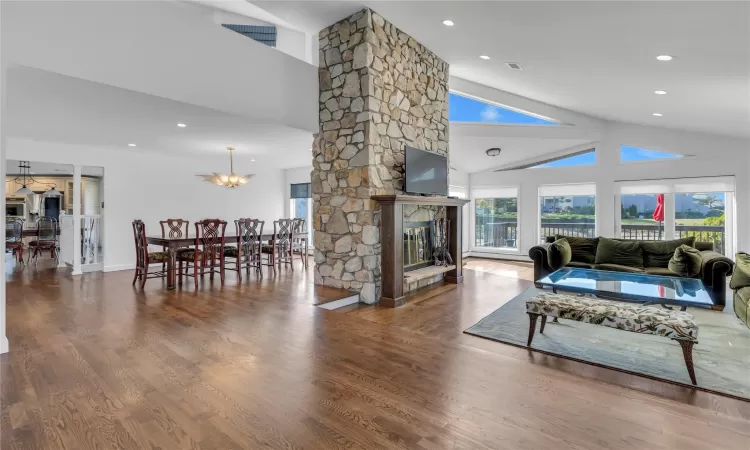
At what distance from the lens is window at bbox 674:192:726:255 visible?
23.7 feet

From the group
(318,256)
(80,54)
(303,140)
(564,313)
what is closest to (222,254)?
(318,256)

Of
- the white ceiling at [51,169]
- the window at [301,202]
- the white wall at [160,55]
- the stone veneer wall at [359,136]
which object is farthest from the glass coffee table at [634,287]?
the white ceiling at [51,169]

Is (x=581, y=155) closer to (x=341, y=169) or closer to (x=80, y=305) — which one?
(x=341, y=169)

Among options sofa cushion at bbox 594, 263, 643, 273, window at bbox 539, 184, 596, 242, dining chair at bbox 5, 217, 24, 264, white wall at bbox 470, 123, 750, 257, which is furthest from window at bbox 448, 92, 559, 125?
dining chair at bbox 5, 217, 24, 264

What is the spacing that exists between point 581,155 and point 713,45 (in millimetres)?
5493

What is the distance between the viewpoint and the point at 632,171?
794cm

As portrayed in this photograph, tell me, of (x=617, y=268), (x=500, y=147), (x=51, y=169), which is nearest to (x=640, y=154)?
(x=500, y=147)

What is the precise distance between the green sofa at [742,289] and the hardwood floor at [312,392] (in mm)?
2093

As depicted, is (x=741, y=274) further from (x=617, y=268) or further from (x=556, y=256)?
(x=556, y=256)

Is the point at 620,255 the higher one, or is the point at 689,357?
the point at 620,255

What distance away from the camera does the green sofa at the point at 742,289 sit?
12.6 feet

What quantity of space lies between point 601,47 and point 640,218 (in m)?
5.36

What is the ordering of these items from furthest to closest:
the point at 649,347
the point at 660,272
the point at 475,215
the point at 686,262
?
the point at 475,215 < the point at 660,272 < the point at 686,262 < the point at 649,347

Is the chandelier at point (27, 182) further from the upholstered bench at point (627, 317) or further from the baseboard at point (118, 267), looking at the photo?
the upholstered bench at point (627, 317)
